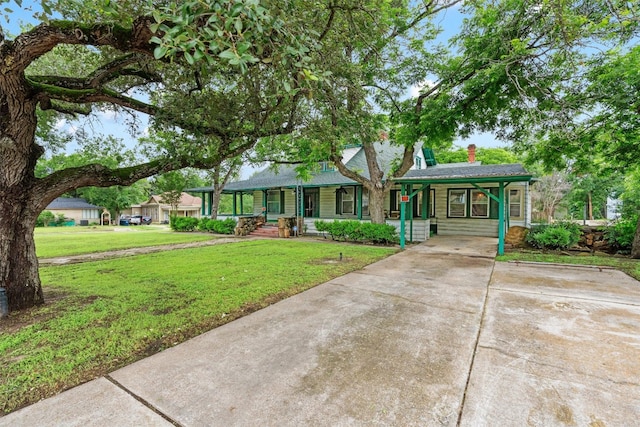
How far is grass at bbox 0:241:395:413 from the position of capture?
2721 millimetres

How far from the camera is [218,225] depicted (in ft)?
56.1

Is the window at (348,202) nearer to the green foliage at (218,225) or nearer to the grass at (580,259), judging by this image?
the green foliage at (218,225)

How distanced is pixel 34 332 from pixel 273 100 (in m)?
4.78

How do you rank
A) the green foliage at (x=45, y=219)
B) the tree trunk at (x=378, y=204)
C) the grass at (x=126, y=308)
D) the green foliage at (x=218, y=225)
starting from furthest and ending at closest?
the green foliage at (x=45, y=219), the green foliage at (x=218, y=225), the tree trunk at (x=378, y=204), the grass at (x=126, y=308)

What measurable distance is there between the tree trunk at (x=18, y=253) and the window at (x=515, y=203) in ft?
52.4

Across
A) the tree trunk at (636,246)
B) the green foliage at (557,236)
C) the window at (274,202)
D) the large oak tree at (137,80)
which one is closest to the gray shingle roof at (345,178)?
the window at (274,202)

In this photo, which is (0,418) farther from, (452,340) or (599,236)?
(599,236)

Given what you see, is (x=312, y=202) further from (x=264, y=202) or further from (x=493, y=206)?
(x=493, y=206)

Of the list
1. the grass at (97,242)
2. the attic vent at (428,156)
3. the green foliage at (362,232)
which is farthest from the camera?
the attic vent at (428,156)

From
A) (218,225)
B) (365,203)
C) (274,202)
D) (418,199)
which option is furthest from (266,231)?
(418,199)

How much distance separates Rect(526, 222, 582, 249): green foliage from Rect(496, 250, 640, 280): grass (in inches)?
21.1

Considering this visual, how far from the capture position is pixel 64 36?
3.40 metres

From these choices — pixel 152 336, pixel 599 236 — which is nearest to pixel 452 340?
pixel 152 336

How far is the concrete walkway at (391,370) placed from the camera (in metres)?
2.10
